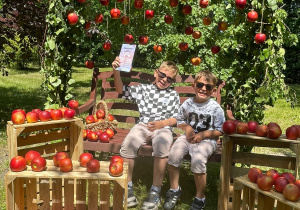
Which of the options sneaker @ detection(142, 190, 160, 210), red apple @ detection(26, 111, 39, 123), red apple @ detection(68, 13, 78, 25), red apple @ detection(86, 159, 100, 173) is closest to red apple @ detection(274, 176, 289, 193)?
red apple @ detection(86, 159, 100, 173)

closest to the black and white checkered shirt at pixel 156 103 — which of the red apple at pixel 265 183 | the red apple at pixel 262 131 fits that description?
the red apple at pixel 262 131

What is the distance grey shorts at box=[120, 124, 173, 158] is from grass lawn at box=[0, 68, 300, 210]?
546mm

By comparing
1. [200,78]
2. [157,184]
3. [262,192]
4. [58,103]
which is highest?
[200,78]

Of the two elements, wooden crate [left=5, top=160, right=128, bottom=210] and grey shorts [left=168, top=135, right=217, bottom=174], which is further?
grey shorts [left=168, top=135, right=217, bottom=174]

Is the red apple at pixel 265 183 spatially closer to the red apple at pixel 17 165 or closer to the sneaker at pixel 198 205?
the sneaker at pixel 198 205

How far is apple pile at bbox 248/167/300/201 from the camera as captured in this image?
2.12 meters

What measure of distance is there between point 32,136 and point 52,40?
43.2 inches

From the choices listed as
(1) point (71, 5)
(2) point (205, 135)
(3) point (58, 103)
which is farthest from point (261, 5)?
(3) point (58, 103)

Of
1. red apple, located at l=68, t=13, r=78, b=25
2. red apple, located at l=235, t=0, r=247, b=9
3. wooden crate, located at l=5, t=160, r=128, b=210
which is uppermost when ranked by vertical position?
red apple, located at l=235, t=0, r=247, b=9

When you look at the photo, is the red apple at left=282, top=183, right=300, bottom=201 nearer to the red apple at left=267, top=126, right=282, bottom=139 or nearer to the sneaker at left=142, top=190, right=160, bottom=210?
the red apple at left=267, top=126, right=282, bottom=139

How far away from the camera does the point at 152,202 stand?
3285mm

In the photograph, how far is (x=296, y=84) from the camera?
50.6ft

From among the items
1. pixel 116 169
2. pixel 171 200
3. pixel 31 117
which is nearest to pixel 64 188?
pixel 116 169

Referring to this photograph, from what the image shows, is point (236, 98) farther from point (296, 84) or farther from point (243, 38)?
point (296, 84)
